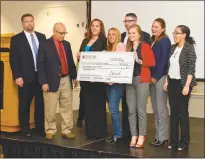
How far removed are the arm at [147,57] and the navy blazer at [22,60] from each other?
4.08 feet

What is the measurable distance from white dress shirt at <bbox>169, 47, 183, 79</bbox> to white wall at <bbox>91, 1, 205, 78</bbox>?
1856mm

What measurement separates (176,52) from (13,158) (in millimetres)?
2239

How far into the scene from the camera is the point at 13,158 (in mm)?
3979

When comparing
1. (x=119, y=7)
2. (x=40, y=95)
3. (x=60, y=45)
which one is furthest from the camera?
(x=119, y=7)

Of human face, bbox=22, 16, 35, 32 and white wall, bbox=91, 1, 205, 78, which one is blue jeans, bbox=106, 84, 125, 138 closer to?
human face, bbox=22, 16, 35, 32

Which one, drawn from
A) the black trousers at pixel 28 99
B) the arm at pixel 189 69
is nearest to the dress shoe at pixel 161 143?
the arm at pixel 189 69

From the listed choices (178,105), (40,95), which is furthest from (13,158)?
(178,105)

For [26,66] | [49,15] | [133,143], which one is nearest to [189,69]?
[133,143]

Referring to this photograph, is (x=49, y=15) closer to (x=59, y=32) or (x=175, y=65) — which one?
(x=59, y=32)

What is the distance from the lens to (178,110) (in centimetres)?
340

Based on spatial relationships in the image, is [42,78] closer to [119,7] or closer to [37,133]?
[37,133]

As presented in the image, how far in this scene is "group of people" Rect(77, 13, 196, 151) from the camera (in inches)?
131

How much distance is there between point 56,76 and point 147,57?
3.39 feet

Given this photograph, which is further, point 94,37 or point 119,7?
point 119,7
